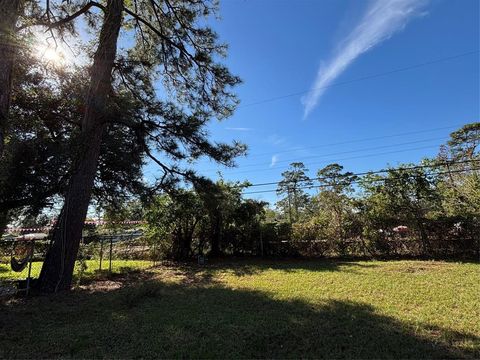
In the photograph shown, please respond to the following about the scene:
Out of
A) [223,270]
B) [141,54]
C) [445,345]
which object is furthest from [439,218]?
[141,54]

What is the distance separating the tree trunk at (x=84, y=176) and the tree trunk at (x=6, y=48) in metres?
2.02

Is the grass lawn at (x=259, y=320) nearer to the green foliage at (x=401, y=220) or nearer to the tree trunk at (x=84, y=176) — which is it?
the tree trunk at (x=84, y=176)

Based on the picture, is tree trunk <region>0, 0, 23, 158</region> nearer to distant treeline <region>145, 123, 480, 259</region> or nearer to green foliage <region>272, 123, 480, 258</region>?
distant treeline <region>145, 123, 480, 259</region>

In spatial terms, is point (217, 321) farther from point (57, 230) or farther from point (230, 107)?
point (230, 107)

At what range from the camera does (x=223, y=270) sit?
832cm

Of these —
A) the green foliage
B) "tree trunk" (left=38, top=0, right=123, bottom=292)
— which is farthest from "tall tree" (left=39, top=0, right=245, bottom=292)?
the green foliage

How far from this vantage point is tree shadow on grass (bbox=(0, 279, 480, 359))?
2818 mm

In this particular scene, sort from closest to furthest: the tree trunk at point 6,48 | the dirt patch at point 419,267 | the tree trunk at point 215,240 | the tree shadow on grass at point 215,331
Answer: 1. the tree shadow on grass at point 215,331
2. the tree trunk at point 6,48
3. the dirt patch at point 419,267
4. the tree trunk at point 215,240

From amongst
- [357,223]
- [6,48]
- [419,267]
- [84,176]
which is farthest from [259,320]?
[357,223]

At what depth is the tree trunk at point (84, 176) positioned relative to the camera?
5684 millimetres

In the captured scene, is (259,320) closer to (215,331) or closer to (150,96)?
(215,331)

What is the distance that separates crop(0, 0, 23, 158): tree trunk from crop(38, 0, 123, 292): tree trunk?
6.64ft

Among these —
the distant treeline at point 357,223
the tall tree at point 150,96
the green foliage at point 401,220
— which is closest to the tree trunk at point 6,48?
the tall tree at point 150,96

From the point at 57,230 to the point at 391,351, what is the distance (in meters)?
6.14
